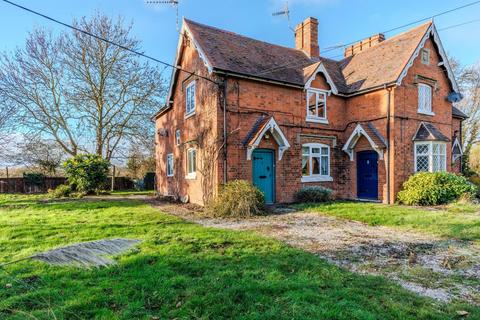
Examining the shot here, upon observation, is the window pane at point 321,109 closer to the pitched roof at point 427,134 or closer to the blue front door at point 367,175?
the blue front door at point 367,175

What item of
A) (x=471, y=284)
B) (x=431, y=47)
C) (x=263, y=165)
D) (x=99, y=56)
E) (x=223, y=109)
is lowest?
(x=471, y=284)

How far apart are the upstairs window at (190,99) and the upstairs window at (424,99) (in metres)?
11.7

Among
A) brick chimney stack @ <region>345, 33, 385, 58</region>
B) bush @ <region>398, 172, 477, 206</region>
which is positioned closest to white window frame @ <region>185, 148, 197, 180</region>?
bush @ <region>398, 172, 477, 206</region>

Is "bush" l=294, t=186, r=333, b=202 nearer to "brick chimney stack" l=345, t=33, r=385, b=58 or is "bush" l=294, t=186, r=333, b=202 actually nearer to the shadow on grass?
the shadow on grass

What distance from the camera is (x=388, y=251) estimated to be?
6.00m

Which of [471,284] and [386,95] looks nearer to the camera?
[471,284]

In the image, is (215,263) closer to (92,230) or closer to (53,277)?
(53,277)

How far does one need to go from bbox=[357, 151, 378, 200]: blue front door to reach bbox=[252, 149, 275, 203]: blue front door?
5.09 metres

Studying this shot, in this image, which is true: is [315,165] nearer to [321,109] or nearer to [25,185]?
[321,109]

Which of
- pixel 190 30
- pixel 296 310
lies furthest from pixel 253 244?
pixel 190 30

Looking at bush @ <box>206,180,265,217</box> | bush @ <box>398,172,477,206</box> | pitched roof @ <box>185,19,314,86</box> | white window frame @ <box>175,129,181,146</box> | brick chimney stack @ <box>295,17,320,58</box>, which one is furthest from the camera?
brick chimney stack @ <box>295,17,320,58</box>

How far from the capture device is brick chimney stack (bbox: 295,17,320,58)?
17.5 m

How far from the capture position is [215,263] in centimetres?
499

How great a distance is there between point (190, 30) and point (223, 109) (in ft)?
15.4
